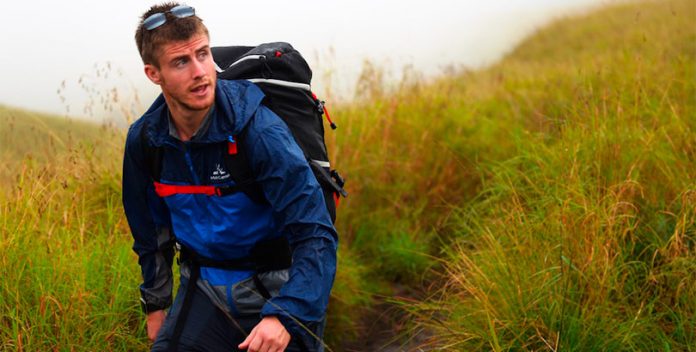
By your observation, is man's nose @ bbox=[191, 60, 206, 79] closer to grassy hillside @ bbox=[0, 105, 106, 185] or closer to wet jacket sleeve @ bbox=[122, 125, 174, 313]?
wet jacket sleeve @ bbox=[122, 125, 174, 313]

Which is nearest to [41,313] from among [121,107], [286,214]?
[286,214]

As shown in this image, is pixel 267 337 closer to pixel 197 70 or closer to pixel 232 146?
pixel 232 146

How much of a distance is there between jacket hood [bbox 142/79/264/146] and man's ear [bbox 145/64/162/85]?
A: 13 centimetres

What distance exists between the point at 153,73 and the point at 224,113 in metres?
0.40

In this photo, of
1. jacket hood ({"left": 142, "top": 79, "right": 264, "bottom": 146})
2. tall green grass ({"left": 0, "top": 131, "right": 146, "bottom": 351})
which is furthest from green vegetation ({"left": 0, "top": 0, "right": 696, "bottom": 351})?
jacket hood ({"left": 142, "top": 79, "right": 264, "bottom": 146})

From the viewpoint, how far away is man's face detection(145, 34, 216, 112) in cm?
345

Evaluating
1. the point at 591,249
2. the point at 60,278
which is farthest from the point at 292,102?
the point at 591,249

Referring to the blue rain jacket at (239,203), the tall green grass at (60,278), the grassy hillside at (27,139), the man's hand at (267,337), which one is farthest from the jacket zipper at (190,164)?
the grassy hillside at (27,139)

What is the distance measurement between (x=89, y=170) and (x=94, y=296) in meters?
1.93

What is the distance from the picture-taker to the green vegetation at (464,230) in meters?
4.46

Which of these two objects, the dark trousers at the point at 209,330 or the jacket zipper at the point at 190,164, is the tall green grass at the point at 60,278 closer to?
the dark trousers at the point at 209,330

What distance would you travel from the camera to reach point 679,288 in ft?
15.1

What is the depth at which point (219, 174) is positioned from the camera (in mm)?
3438

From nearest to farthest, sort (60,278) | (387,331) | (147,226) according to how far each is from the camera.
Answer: (147,226) < (60,278) < (387,331)
